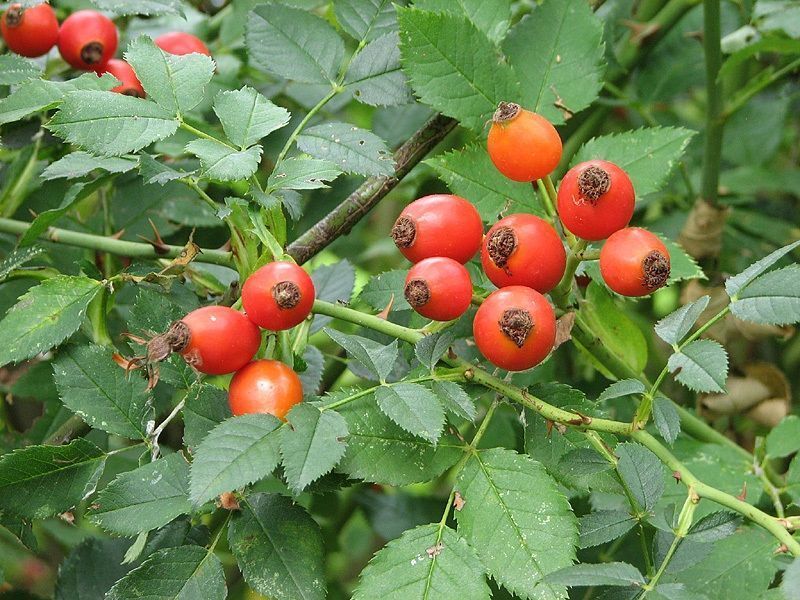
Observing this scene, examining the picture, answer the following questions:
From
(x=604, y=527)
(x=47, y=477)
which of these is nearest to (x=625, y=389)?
(x=604, y=527)

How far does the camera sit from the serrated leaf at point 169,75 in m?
1.22

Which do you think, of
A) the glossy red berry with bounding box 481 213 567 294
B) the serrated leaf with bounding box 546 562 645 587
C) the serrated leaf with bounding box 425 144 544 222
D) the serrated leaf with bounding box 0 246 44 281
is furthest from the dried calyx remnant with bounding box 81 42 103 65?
the serrated leaf with bounding box 546 562 645 587

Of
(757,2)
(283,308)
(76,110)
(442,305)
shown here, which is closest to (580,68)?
(442,305)

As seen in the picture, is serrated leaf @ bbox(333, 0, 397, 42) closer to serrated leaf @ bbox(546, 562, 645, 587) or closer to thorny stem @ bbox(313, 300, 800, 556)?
thorny stem @ bbox(313, 300, 800, 556)

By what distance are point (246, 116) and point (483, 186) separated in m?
0.40

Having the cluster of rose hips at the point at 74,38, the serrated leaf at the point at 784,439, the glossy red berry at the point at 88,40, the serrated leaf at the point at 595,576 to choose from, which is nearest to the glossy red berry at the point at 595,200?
the serrated leaf at the point at 595,576

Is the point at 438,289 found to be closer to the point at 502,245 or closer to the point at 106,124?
the point at 502,245

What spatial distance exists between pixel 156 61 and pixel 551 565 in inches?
34.0

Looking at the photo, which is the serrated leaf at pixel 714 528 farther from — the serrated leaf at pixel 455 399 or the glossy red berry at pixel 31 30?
the glossy red berry at pixel 31 30

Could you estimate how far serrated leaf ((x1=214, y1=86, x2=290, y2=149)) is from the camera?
1180 millimetres

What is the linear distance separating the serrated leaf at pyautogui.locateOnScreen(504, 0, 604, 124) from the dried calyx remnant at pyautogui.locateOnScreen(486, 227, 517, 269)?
1.28ft

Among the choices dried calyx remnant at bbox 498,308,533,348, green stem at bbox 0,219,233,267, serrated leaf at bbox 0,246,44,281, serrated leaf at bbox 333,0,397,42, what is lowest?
green stem at bbox 0,219,233,267

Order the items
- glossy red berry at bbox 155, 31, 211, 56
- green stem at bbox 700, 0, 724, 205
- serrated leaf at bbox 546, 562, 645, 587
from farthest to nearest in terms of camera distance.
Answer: green stem at bbox 700, 0, 724, 205, glossy red berry at bbox 155, 31, 211, 56, serrated leaf at bbox 546, 562, 645, 587

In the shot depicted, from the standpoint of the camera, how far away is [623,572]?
96 cm
